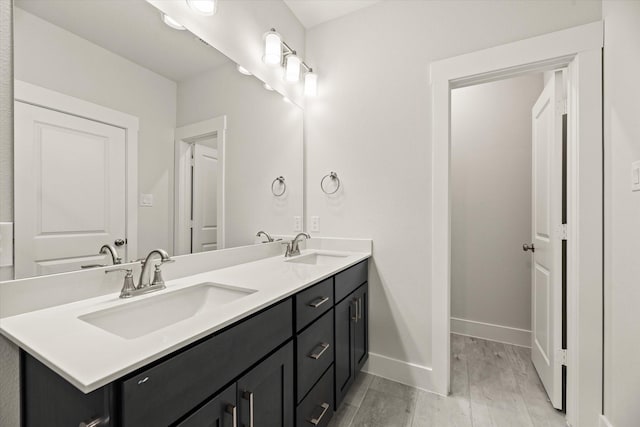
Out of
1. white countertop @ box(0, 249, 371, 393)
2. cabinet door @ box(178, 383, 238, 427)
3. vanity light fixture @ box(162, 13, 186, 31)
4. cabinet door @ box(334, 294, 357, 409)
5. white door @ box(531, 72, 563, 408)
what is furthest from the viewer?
white door @ box(531, 72, 563, 408)

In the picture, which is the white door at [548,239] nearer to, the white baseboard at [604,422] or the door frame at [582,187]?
the door frame at [582,187]

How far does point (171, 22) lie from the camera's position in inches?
48.1

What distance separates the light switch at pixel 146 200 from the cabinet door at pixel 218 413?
778 mm

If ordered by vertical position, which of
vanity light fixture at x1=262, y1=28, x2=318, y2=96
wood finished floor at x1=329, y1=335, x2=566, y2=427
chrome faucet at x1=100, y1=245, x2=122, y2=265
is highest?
vanity light fixture at x1=262, y1=28, x2=318, y2=96

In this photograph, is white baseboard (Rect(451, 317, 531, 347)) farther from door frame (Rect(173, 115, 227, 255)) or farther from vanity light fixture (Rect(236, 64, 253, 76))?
vanity light fixture (Rect(236, 64, 253, 76))

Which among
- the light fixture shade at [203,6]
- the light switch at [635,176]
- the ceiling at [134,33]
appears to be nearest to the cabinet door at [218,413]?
the ceiling at [134,33]

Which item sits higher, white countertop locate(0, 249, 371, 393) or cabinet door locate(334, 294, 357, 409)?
white countertop locate(0, 249, 371, 393)

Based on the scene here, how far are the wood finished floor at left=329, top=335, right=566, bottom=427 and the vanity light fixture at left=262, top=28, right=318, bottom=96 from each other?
210cm

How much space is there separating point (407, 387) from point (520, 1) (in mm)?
2390

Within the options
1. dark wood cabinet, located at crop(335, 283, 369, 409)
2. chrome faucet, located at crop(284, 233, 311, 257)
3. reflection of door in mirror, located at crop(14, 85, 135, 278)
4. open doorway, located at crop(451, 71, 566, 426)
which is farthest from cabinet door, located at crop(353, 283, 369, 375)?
reflection of door in mirror, located at crop(14, 85, 135, 278)

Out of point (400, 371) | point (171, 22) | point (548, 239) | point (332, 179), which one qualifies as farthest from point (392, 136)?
point (400, 371)

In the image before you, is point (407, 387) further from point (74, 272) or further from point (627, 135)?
point (74, 272)

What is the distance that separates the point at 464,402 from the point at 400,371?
1.26 feet

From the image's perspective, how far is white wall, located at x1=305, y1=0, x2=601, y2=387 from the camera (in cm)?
176
